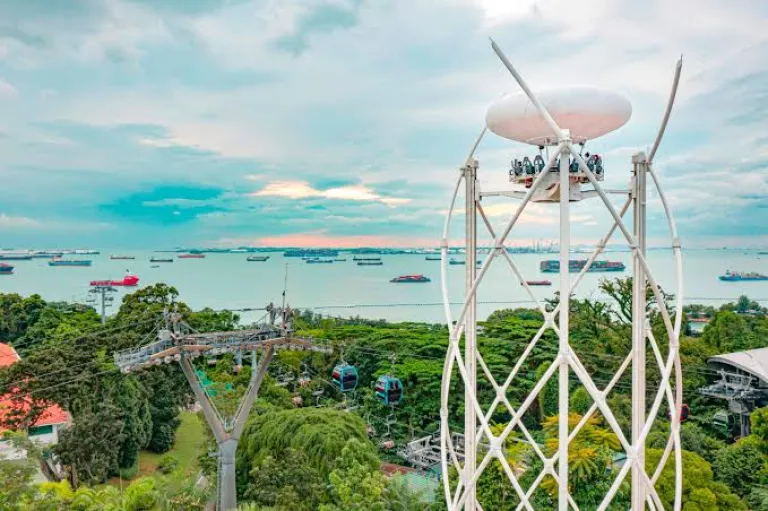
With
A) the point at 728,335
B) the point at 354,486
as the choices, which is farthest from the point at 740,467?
the point at 728,335

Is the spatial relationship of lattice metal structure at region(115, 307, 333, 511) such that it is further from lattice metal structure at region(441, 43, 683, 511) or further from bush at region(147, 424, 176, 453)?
bush at region(147, 424, 176, 453)

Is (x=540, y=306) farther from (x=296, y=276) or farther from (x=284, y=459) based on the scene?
(x=296, y=276)

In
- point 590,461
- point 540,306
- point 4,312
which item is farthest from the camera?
point 4,312

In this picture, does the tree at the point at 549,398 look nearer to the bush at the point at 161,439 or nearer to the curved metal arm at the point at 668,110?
the bush at the point at 161,439

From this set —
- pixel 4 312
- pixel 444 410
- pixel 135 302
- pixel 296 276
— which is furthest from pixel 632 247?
pixel 296 276

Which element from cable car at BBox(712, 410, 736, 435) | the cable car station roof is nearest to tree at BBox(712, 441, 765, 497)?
cable car at BBox(712, 410, 736, 435)

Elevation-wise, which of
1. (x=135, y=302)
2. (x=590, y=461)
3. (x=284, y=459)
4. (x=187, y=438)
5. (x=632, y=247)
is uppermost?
(x=632, y=247)
